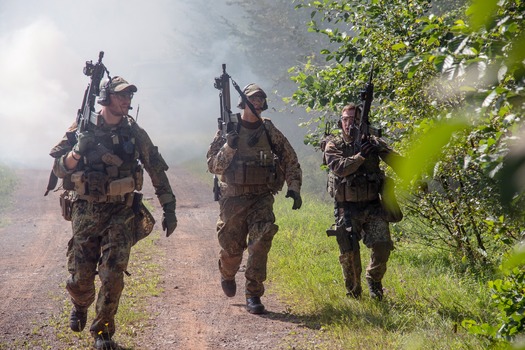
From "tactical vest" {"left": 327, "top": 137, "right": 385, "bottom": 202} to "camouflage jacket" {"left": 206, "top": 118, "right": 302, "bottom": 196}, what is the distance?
0.46 meters

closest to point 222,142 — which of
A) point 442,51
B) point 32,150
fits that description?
point 442,51

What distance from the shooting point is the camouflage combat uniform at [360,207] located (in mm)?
6363

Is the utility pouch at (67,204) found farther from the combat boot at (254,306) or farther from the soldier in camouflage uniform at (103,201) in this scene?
the combat boot at (254,306)

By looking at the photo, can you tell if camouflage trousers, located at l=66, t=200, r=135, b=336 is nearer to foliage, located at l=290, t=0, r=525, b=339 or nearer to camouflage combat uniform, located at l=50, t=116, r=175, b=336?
camouflage combat uniform, located at l=50, t=116, r=175, b=336

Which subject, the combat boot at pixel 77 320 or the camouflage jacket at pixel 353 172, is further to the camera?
the camouflage jacket at pixel 353 172

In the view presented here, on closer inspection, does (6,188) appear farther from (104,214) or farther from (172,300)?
(104,214)

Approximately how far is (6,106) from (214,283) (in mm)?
24833

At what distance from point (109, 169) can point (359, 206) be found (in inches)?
99.3

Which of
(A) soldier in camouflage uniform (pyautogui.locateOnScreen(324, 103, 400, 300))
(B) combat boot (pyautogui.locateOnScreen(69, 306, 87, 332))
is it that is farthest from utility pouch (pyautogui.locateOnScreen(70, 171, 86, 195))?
(A) soldier in camouflage uniform (pyautogui.locateOnScreen(324, 103, 400, 300))

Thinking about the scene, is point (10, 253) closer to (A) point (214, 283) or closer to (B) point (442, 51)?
(A) point (214, 283)

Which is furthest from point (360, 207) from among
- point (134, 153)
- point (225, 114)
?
point (134, 153)

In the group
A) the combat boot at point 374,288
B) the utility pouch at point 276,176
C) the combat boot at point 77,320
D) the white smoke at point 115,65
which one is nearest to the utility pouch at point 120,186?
the combat boot at point 77,320

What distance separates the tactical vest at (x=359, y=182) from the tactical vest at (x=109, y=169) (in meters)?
2.02

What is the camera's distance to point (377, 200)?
6531 mm
